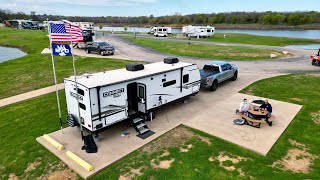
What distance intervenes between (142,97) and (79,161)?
15.1ft

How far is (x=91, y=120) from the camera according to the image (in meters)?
10.5

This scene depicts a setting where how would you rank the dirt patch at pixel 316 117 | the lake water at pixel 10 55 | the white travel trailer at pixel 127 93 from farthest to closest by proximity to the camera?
the lake water at pixel 10 55 → the dirt patch at pixel 316 117 → the white travel trailer at pixel 127 93

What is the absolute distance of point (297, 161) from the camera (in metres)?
9.62

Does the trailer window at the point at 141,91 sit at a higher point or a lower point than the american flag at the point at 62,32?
lower

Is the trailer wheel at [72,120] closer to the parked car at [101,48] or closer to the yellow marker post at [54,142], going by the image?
the yellow marker post at [54,142]

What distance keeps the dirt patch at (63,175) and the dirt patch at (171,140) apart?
10.1 feet

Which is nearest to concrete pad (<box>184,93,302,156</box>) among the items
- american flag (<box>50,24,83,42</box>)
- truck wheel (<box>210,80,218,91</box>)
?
truck wheel (<box>210,80,218,91</box>)

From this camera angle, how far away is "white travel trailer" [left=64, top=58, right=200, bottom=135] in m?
10.6

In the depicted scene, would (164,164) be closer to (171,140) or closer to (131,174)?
(131,174)

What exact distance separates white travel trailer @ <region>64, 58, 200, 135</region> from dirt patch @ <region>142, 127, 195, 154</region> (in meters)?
1.14

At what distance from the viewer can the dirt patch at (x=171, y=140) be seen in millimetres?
10709

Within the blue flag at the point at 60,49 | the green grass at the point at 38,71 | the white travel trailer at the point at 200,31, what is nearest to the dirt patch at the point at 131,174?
the blue flag at the point at 60,49

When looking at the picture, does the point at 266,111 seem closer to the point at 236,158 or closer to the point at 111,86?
the point at 236,158

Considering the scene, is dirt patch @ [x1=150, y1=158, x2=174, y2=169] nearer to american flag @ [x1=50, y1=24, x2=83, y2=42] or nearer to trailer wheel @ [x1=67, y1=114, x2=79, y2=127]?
trailer wheel @ [x1=67, y1=114, x2=79, y2=127]
